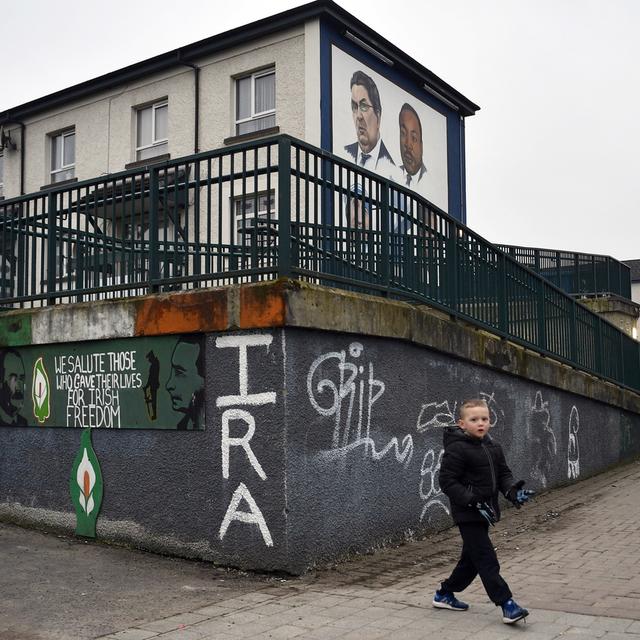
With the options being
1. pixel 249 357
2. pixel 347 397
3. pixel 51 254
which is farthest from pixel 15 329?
pixel 347 397

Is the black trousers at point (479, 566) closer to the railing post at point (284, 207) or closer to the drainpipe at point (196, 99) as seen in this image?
the railing post at point (284, 207)

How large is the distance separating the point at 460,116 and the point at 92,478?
20.3m

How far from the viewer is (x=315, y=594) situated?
218 inches

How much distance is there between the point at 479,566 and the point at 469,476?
0.53 m

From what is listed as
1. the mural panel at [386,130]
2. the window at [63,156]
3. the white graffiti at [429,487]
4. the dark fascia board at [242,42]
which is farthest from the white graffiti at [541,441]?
the window at [63,156]

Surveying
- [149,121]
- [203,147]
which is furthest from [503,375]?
[149,121]

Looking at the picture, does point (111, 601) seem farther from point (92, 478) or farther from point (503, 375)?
point (503, 375)

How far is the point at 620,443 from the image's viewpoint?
1447 cm

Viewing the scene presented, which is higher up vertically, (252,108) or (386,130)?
(252,108)

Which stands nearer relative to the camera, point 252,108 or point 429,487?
point 429,487

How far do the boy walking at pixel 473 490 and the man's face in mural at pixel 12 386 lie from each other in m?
4.35

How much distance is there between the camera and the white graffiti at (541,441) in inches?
402

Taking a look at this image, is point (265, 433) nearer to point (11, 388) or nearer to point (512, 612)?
A: point (512, 612)

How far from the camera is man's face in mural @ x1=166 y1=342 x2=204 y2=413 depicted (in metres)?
6.45
